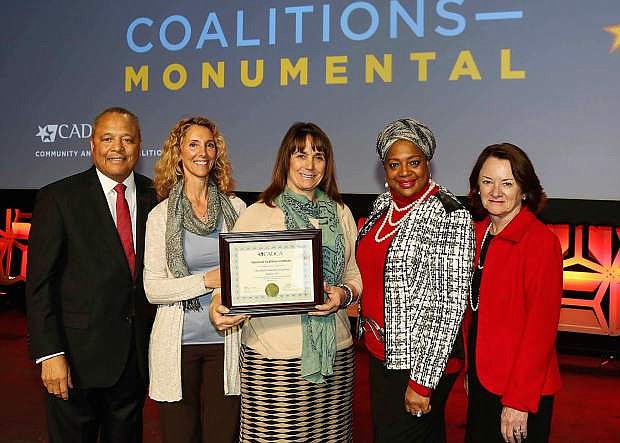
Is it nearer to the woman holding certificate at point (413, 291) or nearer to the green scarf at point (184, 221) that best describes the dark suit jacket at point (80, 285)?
the green scarf at point (184, 221)

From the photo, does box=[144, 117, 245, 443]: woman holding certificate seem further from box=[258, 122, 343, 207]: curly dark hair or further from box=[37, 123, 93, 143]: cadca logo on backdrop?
box=[37, 123, 93, 143]: cadca logo on backdrop

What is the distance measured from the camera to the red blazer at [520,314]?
6.08 ft

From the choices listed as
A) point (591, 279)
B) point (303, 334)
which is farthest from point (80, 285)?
point (591, 279)

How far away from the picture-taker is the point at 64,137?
5656 millimetres

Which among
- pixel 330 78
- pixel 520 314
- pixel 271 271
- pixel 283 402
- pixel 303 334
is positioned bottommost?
pixel 283 402

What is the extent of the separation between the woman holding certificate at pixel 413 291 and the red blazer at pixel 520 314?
89 millimetres

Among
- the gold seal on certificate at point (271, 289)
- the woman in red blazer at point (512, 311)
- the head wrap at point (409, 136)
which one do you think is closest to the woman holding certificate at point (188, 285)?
the gold seal on certificate at point (271, 289)

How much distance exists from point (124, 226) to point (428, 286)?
3.72 ft

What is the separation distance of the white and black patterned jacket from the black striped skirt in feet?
1.01

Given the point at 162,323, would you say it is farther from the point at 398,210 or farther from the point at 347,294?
the point at 398,210

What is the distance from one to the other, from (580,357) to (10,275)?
5418 millimetres

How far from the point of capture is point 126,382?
2379 mm

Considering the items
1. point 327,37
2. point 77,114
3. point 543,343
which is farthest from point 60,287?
point 77,114

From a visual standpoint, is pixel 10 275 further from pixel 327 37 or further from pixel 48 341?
pixel 48 341
